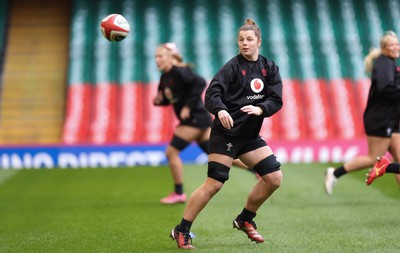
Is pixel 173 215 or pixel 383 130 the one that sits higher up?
pixel 383 130

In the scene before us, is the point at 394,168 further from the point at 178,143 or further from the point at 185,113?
the point at 178,143

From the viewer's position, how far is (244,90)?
7.09 meters

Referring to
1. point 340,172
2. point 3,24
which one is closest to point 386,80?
point 340,172

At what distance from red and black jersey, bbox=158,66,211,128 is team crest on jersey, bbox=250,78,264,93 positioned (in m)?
3.34

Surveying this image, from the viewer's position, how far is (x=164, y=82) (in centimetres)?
1054

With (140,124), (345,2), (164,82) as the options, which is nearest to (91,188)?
(164,82)

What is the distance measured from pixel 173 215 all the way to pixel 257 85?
2.65 metres

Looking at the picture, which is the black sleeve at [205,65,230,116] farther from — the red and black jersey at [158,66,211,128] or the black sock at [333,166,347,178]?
the black sock at [333,166,347,178]

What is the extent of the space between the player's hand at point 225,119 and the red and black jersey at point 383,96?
9.45 ft

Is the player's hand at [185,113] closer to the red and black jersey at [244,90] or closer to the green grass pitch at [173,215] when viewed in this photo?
the green grass pitch at [173,215]

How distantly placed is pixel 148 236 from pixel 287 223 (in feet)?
4.88

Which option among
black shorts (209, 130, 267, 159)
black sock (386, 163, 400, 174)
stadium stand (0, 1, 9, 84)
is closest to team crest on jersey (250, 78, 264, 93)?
black shorts (209, 130, 267, 159)

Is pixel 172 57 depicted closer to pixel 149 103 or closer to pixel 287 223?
pixel 287 223

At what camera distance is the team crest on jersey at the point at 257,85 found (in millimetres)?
7086
